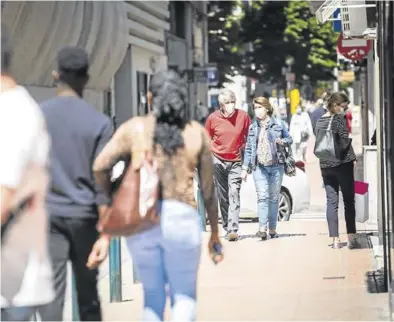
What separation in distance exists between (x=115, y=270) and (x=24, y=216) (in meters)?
2.96

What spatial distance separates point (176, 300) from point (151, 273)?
22 centimetres

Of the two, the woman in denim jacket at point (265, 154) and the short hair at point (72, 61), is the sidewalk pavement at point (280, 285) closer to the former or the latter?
the woman in denim jacket at point (265, 154)

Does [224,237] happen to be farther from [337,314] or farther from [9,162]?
[9,162]

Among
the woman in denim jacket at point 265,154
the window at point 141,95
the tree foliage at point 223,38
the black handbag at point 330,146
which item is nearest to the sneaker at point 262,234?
the woman in denim jacket at point 265,154

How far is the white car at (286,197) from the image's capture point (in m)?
14.9

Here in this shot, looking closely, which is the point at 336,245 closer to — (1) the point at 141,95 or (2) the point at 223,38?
(1) the point at 141,95

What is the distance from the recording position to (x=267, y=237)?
12.7 metres

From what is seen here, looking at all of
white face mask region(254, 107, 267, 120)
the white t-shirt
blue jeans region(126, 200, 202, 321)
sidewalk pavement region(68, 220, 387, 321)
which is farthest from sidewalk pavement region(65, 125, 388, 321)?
the white t-shirt

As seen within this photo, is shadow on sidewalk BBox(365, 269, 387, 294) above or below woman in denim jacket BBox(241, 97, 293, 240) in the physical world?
below

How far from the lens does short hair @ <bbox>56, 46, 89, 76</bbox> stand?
5824 millimetres

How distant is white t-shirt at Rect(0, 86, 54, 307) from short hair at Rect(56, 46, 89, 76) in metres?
0.53

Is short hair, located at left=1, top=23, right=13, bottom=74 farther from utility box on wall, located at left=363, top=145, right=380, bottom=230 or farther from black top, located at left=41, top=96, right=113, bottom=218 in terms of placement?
utility box on wall, located at left=363, top=145, right=380, bottom=230

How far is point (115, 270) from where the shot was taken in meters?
8.20

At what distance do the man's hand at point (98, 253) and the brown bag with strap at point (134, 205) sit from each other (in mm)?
57
